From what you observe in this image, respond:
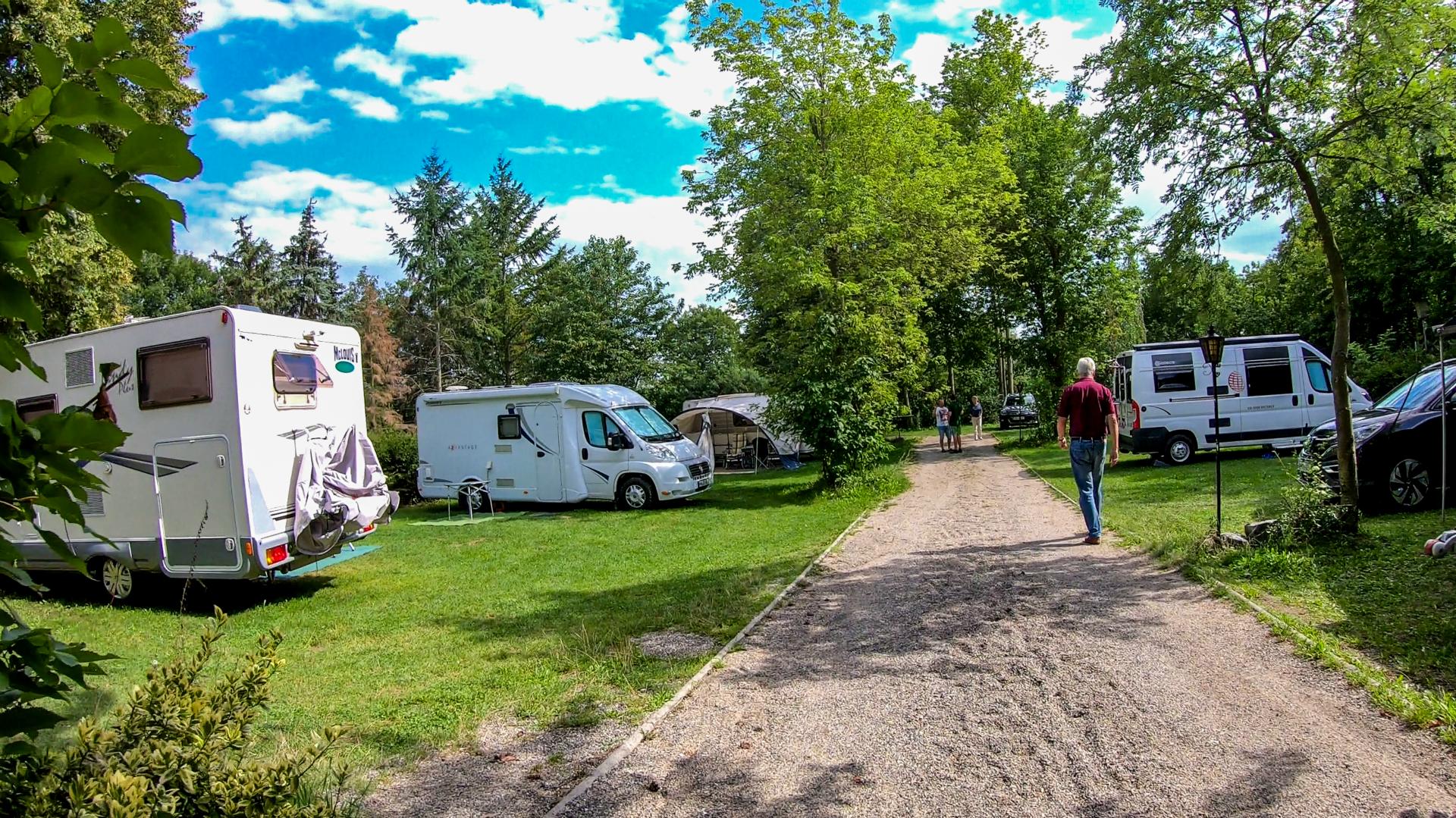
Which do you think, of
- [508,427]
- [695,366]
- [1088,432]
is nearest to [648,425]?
[508,427]

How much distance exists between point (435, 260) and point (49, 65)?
44.9 meters

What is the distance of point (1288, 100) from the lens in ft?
24.0

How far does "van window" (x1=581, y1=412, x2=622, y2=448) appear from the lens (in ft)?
54.7

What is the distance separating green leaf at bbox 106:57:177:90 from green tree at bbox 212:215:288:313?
4912 cm

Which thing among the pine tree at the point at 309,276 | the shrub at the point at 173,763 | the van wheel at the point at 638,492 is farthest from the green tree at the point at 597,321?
the shrub at the point at 173,763

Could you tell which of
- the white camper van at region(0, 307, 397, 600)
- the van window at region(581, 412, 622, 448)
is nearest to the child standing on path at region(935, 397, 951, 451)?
the van window at region(581, 412, 622, 448)

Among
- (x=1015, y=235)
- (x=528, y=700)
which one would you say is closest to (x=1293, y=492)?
(x=528, y=700)

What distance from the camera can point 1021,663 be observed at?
512 cm

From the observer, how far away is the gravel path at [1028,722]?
11.5 feet

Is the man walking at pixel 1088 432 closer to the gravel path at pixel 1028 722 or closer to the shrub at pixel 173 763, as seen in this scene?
the gravel path at pixel 1028 722

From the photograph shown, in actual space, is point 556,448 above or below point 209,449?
below

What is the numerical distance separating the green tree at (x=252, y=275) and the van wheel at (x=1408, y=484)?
48.2 m

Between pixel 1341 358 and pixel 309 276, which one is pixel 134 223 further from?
pixel 309 276

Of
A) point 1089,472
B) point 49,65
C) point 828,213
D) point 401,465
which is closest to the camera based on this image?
point 49,65
